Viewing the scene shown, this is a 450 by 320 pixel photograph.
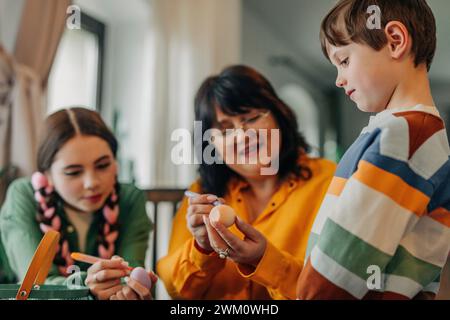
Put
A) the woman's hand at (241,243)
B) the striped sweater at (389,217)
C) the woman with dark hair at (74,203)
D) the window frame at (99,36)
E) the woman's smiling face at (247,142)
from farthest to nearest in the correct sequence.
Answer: the window frame at (99,36) < the woman with dark hair at (74,203) < the woman's smiling face at (247,142) < the woman's hand at (241,243) < the striped sweater at (389,217)

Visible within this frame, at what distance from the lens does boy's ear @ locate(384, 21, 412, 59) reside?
48 cm

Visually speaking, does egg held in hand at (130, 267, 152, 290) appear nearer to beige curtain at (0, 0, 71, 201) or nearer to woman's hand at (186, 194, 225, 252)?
woman's hand at (186, 194, 225, 252)

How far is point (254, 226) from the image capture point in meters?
0.74

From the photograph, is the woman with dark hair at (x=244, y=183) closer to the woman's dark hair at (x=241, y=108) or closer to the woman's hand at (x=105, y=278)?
the woman's dark hair at (x=241, y=108)

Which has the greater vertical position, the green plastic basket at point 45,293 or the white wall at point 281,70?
the white wall at point 281,70

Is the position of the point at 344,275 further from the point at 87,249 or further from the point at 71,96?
the point at 71,96

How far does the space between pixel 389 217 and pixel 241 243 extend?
0.59ft

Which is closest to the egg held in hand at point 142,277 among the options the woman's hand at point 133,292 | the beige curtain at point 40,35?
the woman's hand at point 133,292

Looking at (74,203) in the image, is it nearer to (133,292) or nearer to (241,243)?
(133,292)

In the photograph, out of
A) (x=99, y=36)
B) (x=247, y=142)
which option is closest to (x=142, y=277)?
(x=247, y=142)

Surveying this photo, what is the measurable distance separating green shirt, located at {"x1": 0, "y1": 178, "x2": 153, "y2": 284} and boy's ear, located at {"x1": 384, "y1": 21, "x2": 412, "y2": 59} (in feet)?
1.70

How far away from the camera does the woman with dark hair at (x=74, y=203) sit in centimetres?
77

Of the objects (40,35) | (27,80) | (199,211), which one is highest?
(40,35)

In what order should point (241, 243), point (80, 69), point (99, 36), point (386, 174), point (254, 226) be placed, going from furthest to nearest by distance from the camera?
point (80, 69), point (99, 36), point (254, 226), point (241, 243), point (386, 174)
